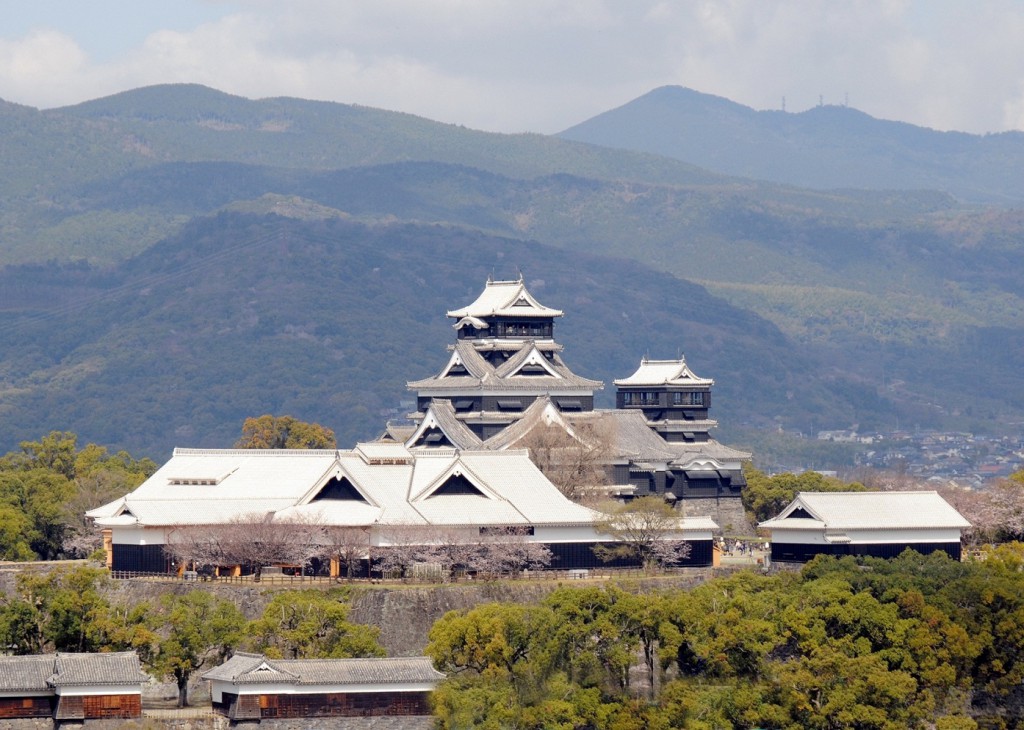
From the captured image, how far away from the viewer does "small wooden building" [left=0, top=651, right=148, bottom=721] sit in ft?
186

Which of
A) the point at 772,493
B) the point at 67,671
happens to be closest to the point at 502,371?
the point at 772,493

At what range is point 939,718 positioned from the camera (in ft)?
193

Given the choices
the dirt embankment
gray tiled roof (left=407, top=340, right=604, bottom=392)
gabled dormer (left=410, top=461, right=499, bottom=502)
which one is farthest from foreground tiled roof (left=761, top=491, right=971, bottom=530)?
gray tiled roof (left=407, top=340, right=604, bottom=392)

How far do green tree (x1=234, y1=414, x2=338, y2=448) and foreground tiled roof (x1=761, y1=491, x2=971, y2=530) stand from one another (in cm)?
2567

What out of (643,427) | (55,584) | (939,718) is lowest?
(939,718)

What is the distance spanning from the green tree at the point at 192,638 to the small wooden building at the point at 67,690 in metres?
2.40

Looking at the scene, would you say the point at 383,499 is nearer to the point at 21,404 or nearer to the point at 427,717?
the point at 427,717

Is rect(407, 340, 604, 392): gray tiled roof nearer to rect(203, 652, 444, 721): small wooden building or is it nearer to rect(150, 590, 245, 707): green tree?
rect(150, 590, 245, 707): green tree

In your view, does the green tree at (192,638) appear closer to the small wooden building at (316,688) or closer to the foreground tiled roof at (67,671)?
the small wooden building at (316,688)

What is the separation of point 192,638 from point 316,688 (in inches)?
153

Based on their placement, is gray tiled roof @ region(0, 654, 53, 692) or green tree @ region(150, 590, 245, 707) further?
green tree @ region(150, 590, 245, 707)

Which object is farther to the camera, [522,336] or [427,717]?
[522,336]

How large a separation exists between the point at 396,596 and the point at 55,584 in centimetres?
933

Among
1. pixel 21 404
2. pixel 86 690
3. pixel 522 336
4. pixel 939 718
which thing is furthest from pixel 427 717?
pixel 21 404
